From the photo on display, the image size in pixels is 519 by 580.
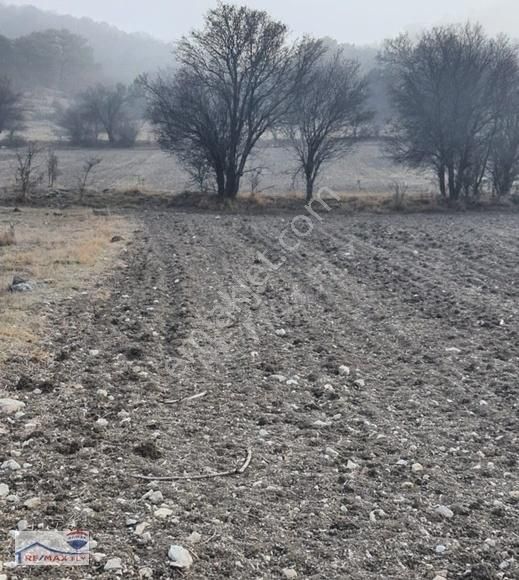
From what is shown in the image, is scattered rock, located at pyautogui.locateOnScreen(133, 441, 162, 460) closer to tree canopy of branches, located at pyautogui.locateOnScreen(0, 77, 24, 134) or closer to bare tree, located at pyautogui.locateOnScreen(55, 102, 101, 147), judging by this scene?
bare tree, located at pyautogui.locateOnScreen(55, 102, 101, 147)

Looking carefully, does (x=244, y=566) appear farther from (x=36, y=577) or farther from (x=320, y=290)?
(x=320, y=290)

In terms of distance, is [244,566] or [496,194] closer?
[244,566]

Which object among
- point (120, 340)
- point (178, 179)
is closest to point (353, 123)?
point (178, 179)

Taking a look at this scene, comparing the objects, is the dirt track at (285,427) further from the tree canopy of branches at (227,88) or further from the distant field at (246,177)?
the distant field at (246,177)

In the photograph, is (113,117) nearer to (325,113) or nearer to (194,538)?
(325,113)

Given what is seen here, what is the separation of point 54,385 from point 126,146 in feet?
181

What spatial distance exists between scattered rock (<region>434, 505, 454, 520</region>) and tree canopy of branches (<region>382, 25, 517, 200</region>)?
22.6 meters

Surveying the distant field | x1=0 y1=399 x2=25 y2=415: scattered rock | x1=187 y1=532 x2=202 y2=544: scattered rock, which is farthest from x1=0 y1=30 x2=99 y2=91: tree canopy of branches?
x1=187 y1=532 x2=202 y2=544: scattered rock

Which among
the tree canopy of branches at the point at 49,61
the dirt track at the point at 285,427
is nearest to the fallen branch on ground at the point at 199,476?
the dirt track at the point at 285,427

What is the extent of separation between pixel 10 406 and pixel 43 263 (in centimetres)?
607

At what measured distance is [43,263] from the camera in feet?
34.0

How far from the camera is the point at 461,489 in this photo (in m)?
3.81

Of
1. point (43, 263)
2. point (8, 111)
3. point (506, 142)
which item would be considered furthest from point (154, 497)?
point (8, 111)

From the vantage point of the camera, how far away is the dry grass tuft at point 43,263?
6.52 metres
